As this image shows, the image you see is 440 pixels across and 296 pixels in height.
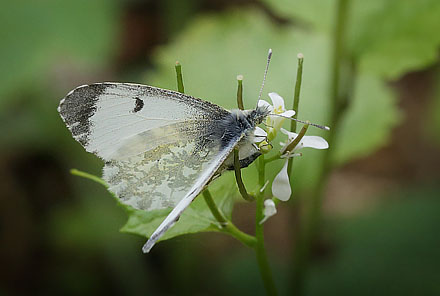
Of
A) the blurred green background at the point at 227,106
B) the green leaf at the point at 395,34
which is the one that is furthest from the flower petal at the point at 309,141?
the green leaf at the point at 395,34

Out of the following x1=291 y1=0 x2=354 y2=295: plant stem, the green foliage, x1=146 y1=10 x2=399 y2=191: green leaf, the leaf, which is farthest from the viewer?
the green foliage

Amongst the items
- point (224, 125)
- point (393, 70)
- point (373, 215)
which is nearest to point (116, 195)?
point (224, 125)

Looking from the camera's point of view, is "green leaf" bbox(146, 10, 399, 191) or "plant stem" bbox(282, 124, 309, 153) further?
"green leaf" bbox(146, 10, 399, 191)

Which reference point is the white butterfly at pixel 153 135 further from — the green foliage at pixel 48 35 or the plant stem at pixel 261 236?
the green foliage at pixel 48 35

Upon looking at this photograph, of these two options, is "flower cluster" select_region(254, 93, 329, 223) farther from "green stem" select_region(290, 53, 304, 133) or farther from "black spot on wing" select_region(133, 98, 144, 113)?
"black spot on wing" select_region(133, 98, 144, 113)

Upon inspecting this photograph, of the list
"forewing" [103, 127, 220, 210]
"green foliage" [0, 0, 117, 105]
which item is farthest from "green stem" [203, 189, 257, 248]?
"green foliage" [0, 0, 117, 105]

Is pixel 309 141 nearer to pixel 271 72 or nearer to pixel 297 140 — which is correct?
pixel 297 140

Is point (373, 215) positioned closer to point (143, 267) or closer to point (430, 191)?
point (430, 191)
